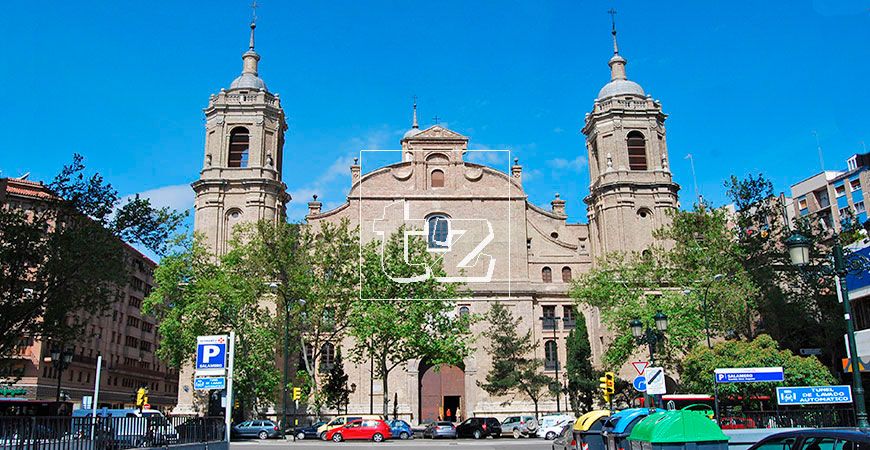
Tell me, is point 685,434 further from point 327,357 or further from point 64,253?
point 327,357

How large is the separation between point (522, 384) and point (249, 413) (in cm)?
1675

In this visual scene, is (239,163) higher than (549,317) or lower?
higher

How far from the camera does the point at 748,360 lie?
1191 inches

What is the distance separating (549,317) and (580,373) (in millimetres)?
6126

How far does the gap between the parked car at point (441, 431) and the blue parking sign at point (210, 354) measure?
21.2 metres

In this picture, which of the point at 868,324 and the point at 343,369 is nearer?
the point at 868,324

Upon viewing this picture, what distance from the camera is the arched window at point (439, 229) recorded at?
49812 mm

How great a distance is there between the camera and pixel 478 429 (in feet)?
128

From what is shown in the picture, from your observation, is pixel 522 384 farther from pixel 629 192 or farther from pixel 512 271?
pixel 629 192

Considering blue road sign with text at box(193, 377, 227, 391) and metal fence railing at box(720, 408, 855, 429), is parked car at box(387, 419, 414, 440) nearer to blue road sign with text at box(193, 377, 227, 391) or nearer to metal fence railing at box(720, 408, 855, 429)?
metal fence railing at box(720, 408, 855, 429)

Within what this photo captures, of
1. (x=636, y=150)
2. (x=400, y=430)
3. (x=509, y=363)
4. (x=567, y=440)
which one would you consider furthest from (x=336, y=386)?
(x=567, y=440)

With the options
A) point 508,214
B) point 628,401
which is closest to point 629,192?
point 508,214

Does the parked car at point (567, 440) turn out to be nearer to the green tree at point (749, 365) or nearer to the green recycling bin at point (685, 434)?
the green recycling bin at point (685, 434)

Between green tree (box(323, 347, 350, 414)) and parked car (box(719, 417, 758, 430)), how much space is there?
26006 mm
